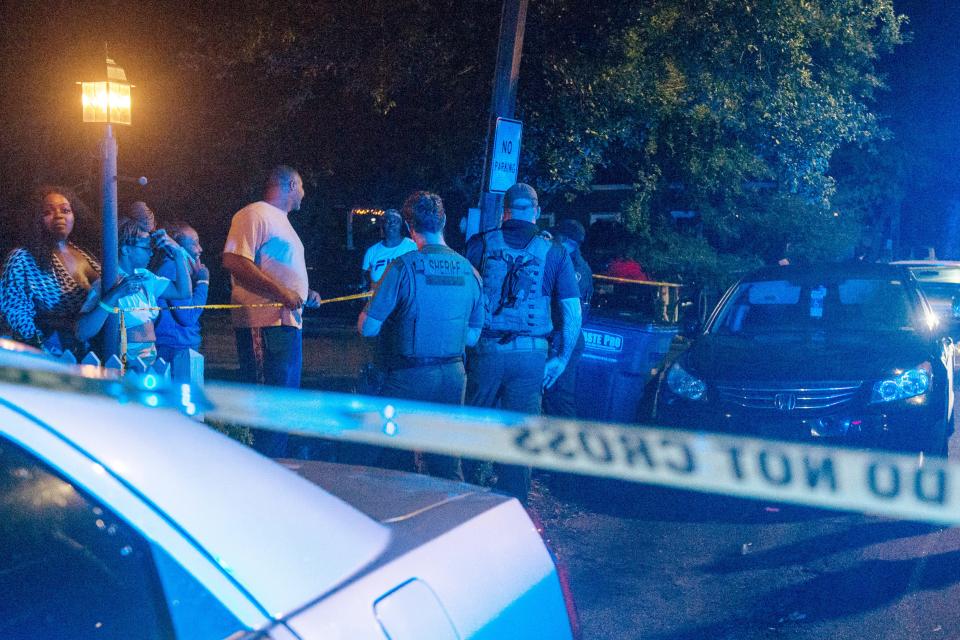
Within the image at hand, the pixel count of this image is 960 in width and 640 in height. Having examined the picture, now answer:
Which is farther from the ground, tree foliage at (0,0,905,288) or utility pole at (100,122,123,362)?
tree foliage at (0,0,905,288)

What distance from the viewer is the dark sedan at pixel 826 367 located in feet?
20.4

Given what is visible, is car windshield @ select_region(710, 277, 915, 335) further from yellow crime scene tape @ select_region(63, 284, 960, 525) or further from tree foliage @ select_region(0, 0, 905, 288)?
tree foliage @ select_region(0, 0, 905, 288)

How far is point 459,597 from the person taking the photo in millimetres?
2137

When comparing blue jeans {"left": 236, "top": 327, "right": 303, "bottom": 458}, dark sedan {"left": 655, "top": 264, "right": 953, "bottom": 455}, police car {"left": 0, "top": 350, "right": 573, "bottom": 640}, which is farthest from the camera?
dark sedan {"left": 655, "top": 264, "right": 953, "bottom": 455}

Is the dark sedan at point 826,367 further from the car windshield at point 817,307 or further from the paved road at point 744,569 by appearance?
the paved road at point 744,569

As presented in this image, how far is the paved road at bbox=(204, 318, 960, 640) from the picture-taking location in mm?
4652

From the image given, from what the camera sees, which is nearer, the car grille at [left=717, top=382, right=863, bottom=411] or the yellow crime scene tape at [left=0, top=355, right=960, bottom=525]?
the yellow crime scene tape at [left=0, top=355, right=960, bottom=525]

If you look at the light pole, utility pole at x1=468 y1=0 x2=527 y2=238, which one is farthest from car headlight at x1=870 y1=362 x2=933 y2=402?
the light pole

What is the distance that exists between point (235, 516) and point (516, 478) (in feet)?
12.1

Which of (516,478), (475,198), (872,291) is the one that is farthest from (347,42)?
(516,478)

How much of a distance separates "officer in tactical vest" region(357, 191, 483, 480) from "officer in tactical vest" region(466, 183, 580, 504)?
406 millimetres

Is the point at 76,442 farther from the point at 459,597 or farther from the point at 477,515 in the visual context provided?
the point at 477,515

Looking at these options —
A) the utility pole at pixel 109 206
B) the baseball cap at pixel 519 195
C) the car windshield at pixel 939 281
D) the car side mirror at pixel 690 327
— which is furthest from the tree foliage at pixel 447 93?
the baseball cap at pixel 519 195

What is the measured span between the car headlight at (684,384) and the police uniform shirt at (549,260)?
1.43 metres
